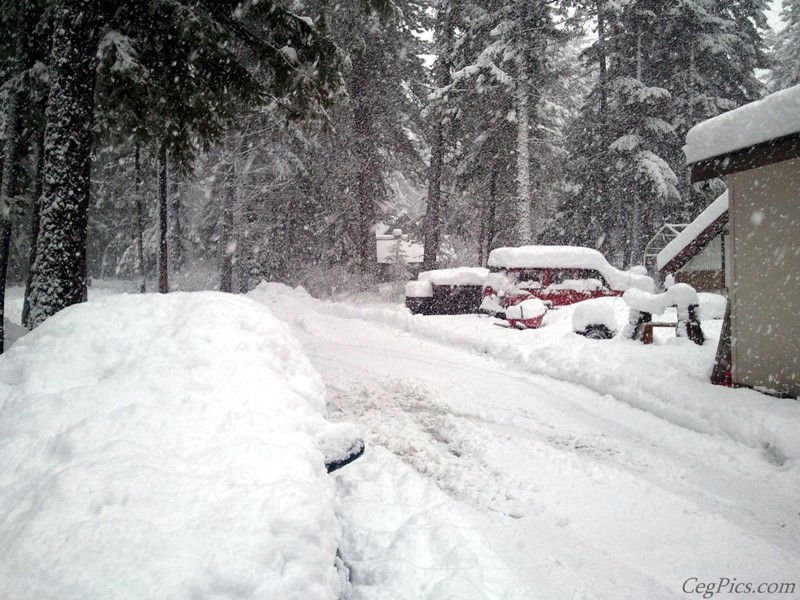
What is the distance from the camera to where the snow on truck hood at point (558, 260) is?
14250mm

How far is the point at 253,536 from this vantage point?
1.83 meters

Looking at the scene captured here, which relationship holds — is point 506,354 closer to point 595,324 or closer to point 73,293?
point 595,324

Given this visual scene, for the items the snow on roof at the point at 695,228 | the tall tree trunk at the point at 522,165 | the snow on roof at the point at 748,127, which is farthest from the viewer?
the tall tree trunk at the point at 522,165

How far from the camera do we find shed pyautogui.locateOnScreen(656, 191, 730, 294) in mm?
16109

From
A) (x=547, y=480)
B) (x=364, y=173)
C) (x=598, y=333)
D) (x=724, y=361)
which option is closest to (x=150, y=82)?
(x=547, y=480)

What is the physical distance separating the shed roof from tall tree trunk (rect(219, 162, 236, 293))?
18.5 metres

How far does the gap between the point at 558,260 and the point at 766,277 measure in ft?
27.3

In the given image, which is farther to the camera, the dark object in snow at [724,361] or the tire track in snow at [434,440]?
the dark object in snow at [724,361]

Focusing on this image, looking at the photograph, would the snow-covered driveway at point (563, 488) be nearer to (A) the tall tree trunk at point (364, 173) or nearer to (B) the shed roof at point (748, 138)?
(B) the shed roof at point (748, 138)

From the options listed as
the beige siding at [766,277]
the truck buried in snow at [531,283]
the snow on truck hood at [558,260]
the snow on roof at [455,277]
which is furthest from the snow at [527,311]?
the beige siding at [766,277]

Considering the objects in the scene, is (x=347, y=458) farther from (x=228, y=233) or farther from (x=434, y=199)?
(x=228, y=233)

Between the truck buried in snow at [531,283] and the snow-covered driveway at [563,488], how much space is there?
656 cm

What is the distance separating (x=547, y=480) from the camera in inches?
170

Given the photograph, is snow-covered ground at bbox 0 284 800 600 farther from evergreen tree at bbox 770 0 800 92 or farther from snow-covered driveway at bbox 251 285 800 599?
evergreen tree at bbox 770 0 800 92
